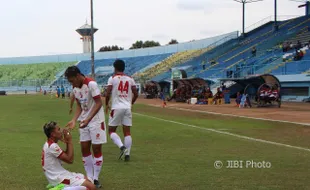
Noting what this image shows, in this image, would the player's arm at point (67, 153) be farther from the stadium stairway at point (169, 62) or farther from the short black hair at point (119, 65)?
the stadium stairway at point (169, 62)

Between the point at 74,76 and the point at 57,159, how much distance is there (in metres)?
1.39

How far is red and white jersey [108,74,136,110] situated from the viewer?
837 cm

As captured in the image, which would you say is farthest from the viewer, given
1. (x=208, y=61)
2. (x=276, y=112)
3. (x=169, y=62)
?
(x=169, y=62)

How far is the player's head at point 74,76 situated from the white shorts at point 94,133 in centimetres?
68

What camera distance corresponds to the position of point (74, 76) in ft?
20.4

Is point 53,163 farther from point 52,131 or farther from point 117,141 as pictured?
point 117,141

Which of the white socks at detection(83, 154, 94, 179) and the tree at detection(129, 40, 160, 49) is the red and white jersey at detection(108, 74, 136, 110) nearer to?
the white socks at detection(83, 154, 94, 179)

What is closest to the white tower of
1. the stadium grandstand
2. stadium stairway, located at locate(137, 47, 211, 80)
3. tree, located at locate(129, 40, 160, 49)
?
the stadium grandstand

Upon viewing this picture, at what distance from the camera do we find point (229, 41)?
6028cm

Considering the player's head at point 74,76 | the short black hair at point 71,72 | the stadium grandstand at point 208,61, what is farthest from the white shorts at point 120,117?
the stadium grandstand at point 208,61

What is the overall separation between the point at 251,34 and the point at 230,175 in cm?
5318

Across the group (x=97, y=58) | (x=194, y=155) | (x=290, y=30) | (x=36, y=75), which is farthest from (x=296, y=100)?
(x=36, y=75)

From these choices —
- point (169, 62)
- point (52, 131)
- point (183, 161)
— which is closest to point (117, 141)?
point (183, 161)

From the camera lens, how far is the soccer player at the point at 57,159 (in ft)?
17.6
